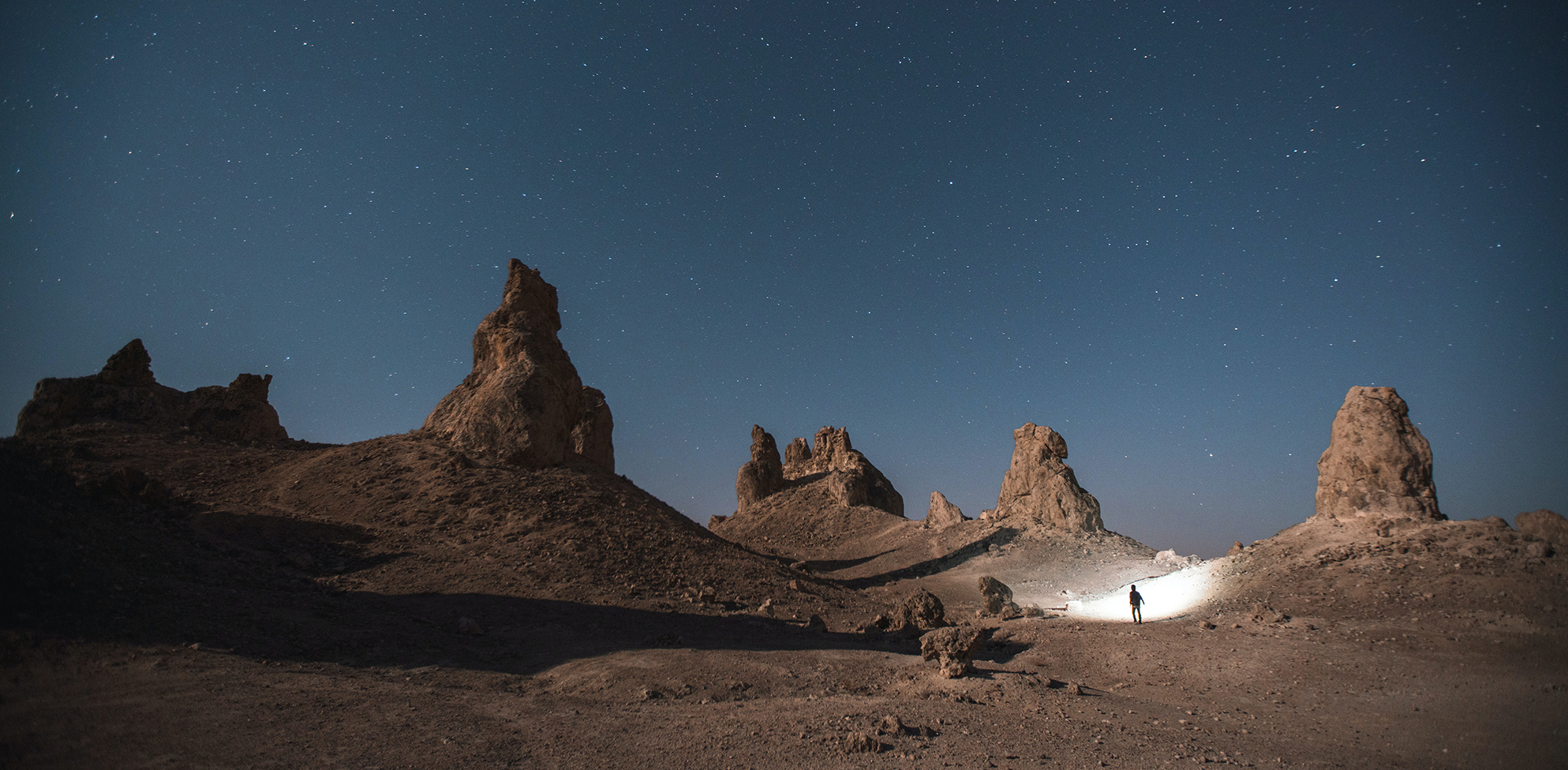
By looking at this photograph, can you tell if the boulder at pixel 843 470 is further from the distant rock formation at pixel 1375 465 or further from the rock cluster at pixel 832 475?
the distant rock formation at pixel 1375 465

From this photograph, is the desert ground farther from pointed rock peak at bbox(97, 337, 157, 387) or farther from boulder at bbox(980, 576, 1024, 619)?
pointed rock peak at bbox(97, 337, 157, 387)

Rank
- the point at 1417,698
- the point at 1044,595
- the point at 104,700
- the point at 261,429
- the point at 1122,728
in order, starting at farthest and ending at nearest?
the point at 261,429 < the point at 1044,595 < the point at 1417,698 < the point at 1122,728 < the point at 104,700

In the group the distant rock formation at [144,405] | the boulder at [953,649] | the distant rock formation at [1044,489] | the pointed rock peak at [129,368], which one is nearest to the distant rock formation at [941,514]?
the distant rock formation at [1044,489]

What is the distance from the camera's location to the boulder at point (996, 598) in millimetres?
21548

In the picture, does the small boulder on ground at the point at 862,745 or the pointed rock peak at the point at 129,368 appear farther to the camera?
the pointed rock peak at the point at 129,368

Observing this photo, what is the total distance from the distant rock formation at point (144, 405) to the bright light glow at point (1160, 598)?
127 ft

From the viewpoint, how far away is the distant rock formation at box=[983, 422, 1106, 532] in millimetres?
33875

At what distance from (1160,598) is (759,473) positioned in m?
41.1

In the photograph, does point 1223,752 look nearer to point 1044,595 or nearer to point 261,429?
point 1044,595

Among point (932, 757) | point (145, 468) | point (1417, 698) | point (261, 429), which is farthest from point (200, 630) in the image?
point (261, 429)

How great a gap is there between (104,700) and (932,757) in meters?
9.76

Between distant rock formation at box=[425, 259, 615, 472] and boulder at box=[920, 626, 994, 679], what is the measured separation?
60.4ft

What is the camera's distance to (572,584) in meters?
17.8

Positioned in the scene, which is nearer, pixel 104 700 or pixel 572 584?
pixel 104 700
